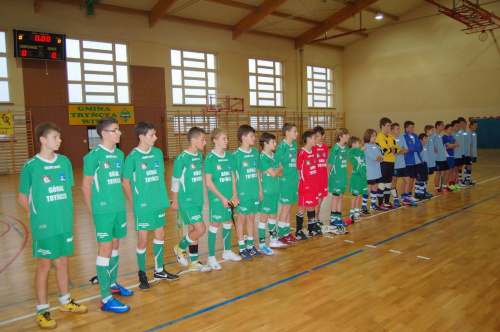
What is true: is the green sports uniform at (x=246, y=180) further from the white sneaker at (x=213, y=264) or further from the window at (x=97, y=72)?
the window at (x=97, y=72)

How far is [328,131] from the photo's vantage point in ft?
90.7

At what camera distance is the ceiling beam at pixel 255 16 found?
19.2 m

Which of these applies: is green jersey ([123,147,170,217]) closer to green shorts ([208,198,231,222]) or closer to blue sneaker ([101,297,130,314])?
green shorts ([208,198,231,222])

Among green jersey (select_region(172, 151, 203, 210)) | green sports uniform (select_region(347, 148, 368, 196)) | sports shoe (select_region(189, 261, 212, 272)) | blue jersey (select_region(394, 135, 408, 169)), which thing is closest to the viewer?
green jersey (select_region(172, 151, 203, 210))

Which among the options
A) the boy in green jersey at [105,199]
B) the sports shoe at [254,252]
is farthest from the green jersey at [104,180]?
the sports shoe at [254,252]

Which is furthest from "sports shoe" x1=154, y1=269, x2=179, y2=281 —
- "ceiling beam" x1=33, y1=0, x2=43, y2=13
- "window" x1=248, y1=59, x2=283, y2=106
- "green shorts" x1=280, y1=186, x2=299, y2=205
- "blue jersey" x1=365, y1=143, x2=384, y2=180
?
"window" x1=248, y1=59, x2=283, y2=106

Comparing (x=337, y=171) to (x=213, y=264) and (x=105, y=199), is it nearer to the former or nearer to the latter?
(x=213, y=264)

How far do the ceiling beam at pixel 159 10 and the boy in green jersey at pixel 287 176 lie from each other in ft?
47.5

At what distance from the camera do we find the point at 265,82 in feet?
79.7

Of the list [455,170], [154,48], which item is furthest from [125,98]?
[455,170]

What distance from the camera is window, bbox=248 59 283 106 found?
23.8 m

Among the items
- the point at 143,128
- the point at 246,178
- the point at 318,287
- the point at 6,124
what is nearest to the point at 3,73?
the point at 6,124

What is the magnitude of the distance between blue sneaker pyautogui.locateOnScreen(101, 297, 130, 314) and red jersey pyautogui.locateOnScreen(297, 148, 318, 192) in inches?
117

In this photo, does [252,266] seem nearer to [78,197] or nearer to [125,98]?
[78,197]
